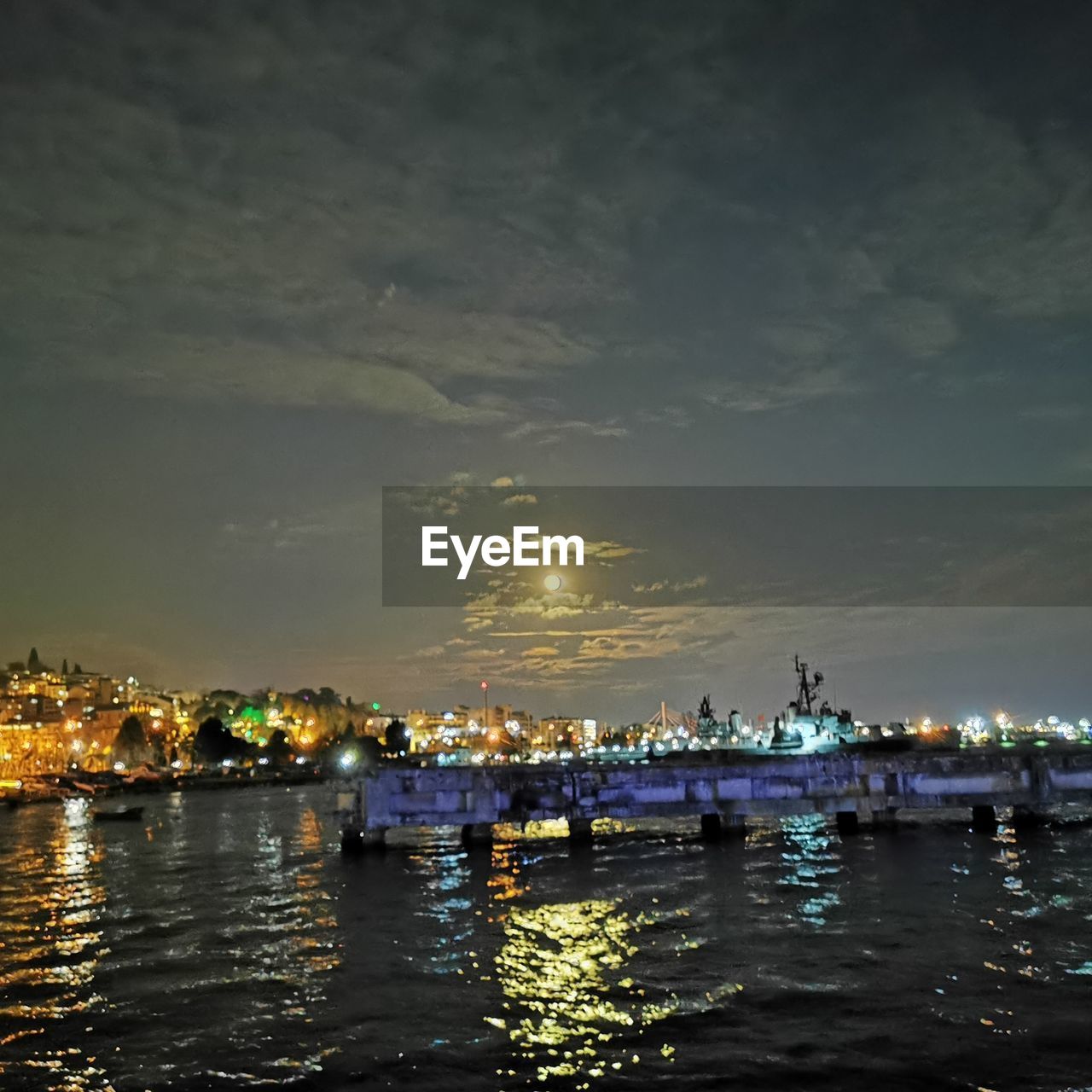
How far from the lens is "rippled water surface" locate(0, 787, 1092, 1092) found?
1730 cm

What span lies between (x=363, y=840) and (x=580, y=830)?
13053 millimetres

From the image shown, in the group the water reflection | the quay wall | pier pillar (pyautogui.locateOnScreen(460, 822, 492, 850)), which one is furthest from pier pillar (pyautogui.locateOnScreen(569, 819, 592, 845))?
the water reflection

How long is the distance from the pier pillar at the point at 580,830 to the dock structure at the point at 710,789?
1630 millimetres

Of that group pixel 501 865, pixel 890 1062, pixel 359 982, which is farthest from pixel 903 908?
pixel 501 865

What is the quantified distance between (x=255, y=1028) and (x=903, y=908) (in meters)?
21.7

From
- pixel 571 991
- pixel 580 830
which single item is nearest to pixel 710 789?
pixel 580 830

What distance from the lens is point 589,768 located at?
5422 cm

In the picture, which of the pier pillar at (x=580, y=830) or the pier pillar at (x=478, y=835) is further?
the pier pillar at (x=580, y=830)

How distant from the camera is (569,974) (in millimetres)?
23719

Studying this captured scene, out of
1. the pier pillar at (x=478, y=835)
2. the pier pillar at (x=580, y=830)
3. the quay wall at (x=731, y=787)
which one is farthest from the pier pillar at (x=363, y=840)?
the pier pillar at (x=580, y=830)

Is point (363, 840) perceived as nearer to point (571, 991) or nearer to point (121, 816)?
point (571, 991)

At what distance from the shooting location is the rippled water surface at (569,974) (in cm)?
1730

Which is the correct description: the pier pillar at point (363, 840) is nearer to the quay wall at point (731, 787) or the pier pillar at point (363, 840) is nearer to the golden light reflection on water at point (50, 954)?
the quay wall at point (731, 787)

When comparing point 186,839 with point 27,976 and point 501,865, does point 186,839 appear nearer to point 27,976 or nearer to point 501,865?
point 501,865
